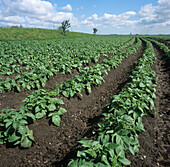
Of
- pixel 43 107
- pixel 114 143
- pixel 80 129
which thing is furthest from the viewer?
pixel 80 129

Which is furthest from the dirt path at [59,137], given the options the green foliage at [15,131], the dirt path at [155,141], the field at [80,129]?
the dirt path at [155,141]

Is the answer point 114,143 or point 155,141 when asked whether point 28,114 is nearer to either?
point 114,143

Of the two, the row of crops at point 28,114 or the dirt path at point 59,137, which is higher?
the row of crops at point 28,114

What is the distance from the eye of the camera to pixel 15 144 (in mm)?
2633

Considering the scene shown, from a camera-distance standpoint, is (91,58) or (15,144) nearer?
(15,144)

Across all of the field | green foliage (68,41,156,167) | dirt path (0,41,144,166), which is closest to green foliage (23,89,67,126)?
the field

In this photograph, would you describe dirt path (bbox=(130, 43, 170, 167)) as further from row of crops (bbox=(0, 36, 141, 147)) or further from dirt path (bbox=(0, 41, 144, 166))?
row of crops (bbox=(0, 36, 141, 147))

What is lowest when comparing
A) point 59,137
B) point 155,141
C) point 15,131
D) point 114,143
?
point 59,137

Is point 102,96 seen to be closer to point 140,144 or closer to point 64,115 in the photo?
point 64,115

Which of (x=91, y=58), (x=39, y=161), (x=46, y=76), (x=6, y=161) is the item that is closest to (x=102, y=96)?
(x=46, y=76)

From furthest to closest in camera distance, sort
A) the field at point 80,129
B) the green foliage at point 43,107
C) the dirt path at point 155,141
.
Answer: the green foliage at point 43,107
the dirt path at point 155,141
the field at point 80,129

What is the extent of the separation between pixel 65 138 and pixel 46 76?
347cm

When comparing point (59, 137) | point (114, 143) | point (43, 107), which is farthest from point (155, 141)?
point (43, 107)

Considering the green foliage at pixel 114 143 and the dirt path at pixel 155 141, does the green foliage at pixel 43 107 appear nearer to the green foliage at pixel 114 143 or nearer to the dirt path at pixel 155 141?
the green foliage at pixel 114 143
